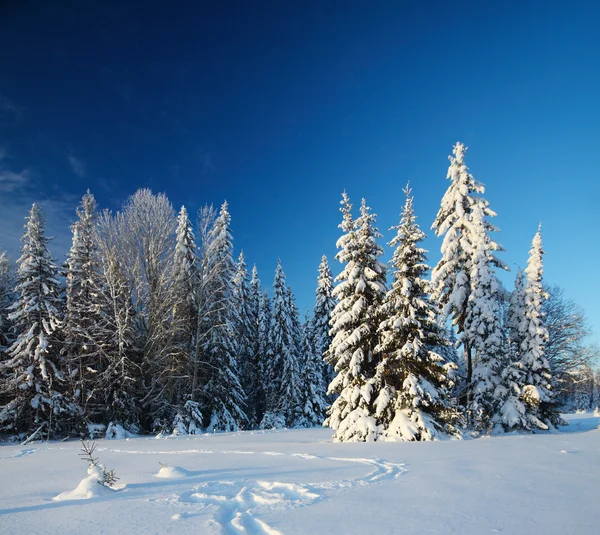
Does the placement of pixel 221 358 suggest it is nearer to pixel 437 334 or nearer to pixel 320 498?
pixel 437 334

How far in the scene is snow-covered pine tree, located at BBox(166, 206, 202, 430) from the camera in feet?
70.6

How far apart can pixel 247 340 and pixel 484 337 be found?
19.3m

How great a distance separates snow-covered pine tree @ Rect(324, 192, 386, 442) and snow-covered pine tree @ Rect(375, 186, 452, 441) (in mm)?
608

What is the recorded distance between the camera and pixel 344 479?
19.4 feet

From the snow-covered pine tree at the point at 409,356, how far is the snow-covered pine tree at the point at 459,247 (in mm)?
4664

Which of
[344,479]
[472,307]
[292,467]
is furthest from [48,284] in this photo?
[472,307]

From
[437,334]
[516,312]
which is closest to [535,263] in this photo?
[516,312]

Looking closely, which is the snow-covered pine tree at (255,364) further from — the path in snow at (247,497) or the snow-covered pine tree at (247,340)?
the path in snow at (247,497)

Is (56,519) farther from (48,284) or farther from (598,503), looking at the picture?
(48,284)


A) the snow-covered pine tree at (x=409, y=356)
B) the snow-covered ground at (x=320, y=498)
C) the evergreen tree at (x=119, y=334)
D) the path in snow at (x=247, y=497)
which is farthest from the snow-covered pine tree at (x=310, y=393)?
the path in snow at (x=247, y=497)

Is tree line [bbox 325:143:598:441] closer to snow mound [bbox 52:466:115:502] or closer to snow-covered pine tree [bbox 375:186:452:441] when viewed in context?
snow-covered pine tree [bbox 375:186:452:441]

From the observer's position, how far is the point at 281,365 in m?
32.0

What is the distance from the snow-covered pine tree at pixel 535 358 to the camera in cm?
1812

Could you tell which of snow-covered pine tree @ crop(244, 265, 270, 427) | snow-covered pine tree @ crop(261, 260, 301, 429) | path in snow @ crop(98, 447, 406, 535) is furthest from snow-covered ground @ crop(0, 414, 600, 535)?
snow-covered pine tree @ crop(244, 265, 270, 427)
